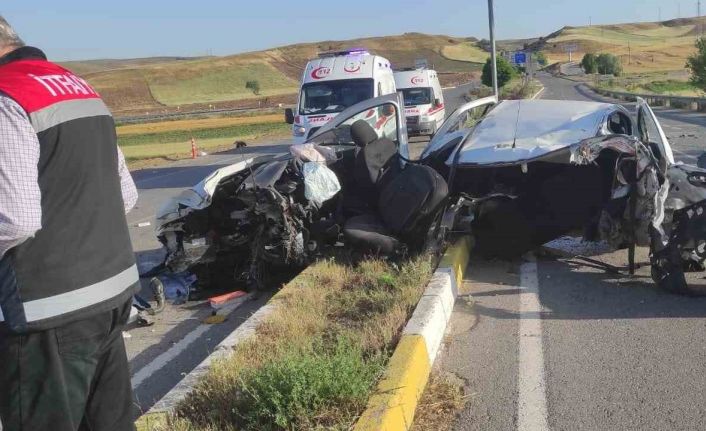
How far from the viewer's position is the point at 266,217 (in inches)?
258

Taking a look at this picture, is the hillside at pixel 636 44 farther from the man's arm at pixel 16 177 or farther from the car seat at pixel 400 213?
the man's arm at pixel 16 177

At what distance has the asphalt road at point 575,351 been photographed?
372cm

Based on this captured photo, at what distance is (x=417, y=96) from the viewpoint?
81.6 ft

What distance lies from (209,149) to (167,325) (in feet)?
81.2

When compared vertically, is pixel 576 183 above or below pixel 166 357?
above

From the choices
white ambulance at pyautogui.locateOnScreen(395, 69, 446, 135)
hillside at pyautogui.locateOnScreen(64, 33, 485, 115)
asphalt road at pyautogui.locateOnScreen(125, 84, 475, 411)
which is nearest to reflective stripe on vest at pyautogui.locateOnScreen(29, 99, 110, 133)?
asphalt road at pyautogui.locateOnScreen(125, 84, 475, 411)

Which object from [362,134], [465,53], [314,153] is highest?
[362,134]

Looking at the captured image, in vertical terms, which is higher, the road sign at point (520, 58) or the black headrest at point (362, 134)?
the black headrest at point (362, 134)

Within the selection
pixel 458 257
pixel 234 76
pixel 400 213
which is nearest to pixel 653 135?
pixel 458 257

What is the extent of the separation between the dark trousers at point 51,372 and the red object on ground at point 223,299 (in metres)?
3.92

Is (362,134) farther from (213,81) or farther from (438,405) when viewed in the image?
(213,81)

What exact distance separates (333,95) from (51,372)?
13.9 m

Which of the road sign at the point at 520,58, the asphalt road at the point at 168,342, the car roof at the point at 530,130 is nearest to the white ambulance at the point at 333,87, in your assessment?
the asphalt road at the point at 168,342

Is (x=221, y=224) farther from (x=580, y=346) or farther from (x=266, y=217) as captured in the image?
(x=580, y=346)
